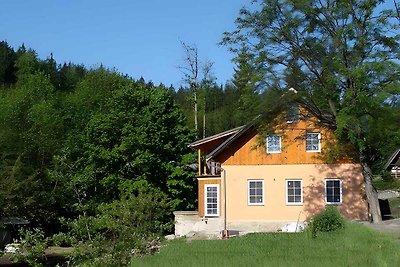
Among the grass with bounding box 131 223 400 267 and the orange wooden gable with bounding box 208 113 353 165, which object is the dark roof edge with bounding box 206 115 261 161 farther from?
the grass with bounding box 131 223 400 267

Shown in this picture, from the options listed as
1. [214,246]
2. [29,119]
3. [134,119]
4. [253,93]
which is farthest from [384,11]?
[29,119]

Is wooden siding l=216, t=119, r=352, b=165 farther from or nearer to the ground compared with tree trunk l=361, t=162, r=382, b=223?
farther from the ground

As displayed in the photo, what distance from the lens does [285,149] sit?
108 ft

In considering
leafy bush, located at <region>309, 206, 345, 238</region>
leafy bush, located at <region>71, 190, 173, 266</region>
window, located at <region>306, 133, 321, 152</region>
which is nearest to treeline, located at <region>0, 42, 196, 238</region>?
window, located at <region>306, 133, 321, 152</region>

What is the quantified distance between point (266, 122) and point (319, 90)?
11.8 feet

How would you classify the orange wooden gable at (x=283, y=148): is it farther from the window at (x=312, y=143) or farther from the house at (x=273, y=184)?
the window at (x=312, y=143)

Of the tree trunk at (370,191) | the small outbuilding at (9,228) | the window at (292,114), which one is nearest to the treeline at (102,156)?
the small outbuilding at (9,228)

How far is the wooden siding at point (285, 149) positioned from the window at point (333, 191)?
3.87 ft

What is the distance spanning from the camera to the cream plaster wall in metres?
32.4

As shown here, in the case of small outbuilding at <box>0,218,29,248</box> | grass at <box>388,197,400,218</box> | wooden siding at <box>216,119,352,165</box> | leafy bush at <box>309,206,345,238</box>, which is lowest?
small outbuilding at <box>0,218,29,248</box>

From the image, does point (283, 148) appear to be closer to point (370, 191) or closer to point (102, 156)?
point (370, 191)

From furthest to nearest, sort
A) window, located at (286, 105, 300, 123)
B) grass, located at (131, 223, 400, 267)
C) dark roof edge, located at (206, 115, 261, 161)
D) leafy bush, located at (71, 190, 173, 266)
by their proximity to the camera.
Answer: dark roof edge, located at (206, 115, 261, 161), window, located at (286, 105, 300, 123), leafy bush, located at (71, 190, 173, 266), grass, located at (131, 223, 400, 267)

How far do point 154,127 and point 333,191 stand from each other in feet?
41.6

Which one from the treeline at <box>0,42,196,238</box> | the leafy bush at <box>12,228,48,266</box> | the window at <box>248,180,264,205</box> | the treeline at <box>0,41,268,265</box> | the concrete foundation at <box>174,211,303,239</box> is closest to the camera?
the leafy bush at <box>12,228,48,266</box>
